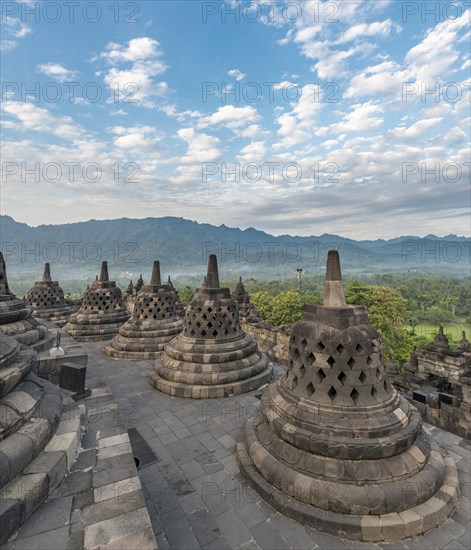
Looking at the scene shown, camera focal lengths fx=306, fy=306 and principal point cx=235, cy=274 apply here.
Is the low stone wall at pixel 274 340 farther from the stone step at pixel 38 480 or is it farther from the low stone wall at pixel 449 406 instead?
the stone step at pixel 38 480

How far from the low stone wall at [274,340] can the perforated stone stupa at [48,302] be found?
14.3 meters

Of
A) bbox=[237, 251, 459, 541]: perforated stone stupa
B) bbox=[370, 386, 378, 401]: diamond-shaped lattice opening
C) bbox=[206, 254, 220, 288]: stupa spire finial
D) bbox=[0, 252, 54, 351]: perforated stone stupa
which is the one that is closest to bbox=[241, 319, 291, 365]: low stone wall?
bbox=[206, 254, 220, 288]: stupa spire finial

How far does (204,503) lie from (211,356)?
5236 mm

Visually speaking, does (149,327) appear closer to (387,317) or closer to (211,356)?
(211,356)

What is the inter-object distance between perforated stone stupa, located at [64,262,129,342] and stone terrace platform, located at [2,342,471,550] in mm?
10217

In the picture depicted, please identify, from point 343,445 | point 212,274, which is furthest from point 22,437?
point 212,274

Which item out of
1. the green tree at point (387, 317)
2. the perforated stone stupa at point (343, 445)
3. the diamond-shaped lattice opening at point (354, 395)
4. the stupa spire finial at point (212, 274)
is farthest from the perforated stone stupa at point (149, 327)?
the green tree at point (387, 317)

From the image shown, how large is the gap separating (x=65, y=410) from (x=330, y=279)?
543 cm

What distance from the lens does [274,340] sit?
47.1ft

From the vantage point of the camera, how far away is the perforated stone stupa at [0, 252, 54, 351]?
28.9 feet

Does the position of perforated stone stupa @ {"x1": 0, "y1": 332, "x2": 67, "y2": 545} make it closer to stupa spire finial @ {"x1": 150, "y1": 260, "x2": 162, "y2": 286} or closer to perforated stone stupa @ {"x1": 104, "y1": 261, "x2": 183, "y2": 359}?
perforated stone stupa @ {"x1": 104, "y1": 261, "x2": 183, "y2": 359}

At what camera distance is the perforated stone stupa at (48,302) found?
70.2 feet

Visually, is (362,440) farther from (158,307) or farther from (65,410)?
(158,307)

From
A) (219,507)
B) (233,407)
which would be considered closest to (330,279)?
(219,507)
